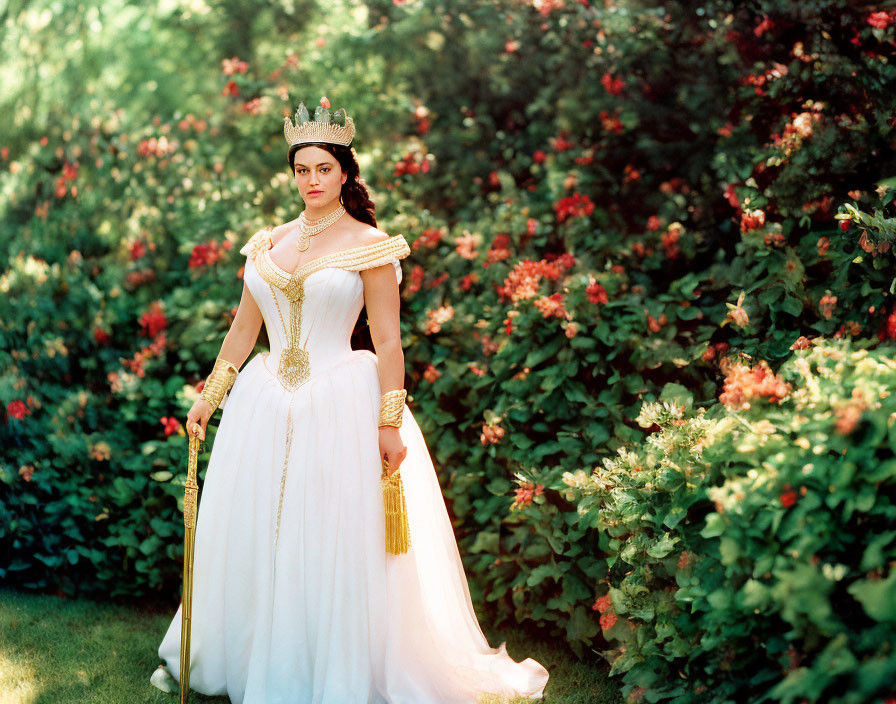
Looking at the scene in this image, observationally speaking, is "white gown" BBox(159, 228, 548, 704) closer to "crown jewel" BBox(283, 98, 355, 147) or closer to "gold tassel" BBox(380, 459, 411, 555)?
"gold tassel" BBox(380, 459, 411, 555)

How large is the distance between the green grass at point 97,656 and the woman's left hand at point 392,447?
114 cm

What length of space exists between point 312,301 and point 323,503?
74 cm

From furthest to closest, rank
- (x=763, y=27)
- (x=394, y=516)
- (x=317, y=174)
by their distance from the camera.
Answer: (x=763, y=27) → (x=317, y=174) → (x=394, y=516)

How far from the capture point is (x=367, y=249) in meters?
3.12

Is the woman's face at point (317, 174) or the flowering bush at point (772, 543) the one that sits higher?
the woman's face at point (317, 174)

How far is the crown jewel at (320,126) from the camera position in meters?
3.11

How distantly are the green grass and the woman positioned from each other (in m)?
0.20

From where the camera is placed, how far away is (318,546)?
121 inches

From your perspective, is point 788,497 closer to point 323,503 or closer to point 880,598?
point 880,598

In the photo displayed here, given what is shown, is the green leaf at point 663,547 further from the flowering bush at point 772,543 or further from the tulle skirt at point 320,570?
the tulle skirt at point 320,570

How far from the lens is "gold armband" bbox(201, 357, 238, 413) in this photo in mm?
3297

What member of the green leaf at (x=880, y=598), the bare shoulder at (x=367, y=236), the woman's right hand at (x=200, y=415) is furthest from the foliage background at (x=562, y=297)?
the woman's right hand at (x=200, y=415)

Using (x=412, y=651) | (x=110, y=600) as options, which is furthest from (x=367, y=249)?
(x=110, y=600)

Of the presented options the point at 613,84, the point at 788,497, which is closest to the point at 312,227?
the point at 788,497
